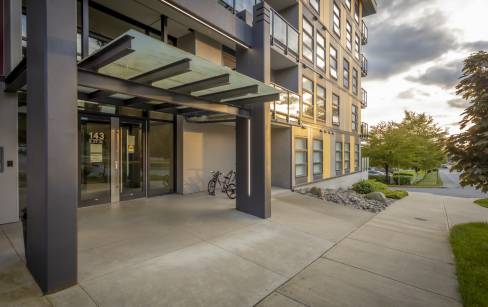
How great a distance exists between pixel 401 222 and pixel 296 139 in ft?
18.6

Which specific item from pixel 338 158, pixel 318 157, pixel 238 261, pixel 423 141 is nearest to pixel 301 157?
pixel 318 157

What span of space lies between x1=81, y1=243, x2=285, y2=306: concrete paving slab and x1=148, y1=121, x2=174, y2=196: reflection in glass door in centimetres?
498

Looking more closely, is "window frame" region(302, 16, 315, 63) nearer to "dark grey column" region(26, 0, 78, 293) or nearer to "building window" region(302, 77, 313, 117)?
"building window" region(302, 77, 313, 117)

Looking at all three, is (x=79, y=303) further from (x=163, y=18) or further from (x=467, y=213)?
(x=467, y=213)

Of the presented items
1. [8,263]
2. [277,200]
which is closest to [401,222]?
[277,200]

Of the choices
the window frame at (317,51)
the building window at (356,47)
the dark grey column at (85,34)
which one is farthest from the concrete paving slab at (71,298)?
the building window at (356,47)

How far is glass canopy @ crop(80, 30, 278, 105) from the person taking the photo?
3277 mm

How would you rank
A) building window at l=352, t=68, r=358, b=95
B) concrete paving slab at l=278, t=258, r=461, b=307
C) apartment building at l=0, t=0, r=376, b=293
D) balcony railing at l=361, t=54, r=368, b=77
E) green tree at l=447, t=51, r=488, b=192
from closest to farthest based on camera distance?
apartment building at l=0, t=0, r=376, b=293
concrete paving slab at l=278, t=258, r=461, b=307
green tree at l=447, t=51, r=488, b=192
building window at l=352, t=68, r=358, b=95
balcony railing at l=361, t=54, r=368, b=77

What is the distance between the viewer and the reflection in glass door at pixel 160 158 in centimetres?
860

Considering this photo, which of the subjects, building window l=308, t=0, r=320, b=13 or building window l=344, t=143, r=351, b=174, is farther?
building window l=344, t=143, r=351, b=174

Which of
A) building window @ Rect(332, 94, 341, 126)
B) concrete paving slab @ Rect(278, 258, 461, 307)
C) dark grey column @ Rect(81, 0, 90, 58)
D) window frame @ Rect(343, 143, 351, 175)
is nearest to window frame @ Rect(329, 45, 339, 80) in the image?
building window @ Rect(332, 94, 341, 126)

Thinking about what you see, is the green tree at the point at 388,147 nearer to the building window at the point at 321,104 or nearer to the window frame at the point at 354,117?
the window frame at the point at 354,117

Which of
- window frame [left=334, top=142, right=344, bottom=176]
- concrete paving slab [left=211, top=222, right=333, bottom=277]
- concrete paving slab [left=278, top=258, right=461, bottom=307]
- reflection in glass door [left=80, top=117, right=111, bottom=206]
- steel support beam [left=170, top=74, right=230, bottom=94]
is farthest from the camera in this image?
window frame [left=334, top=142, right=344, bottom=176]

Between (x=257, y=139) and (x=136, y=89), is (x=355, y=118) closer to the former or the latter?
(x=257, y=139)
